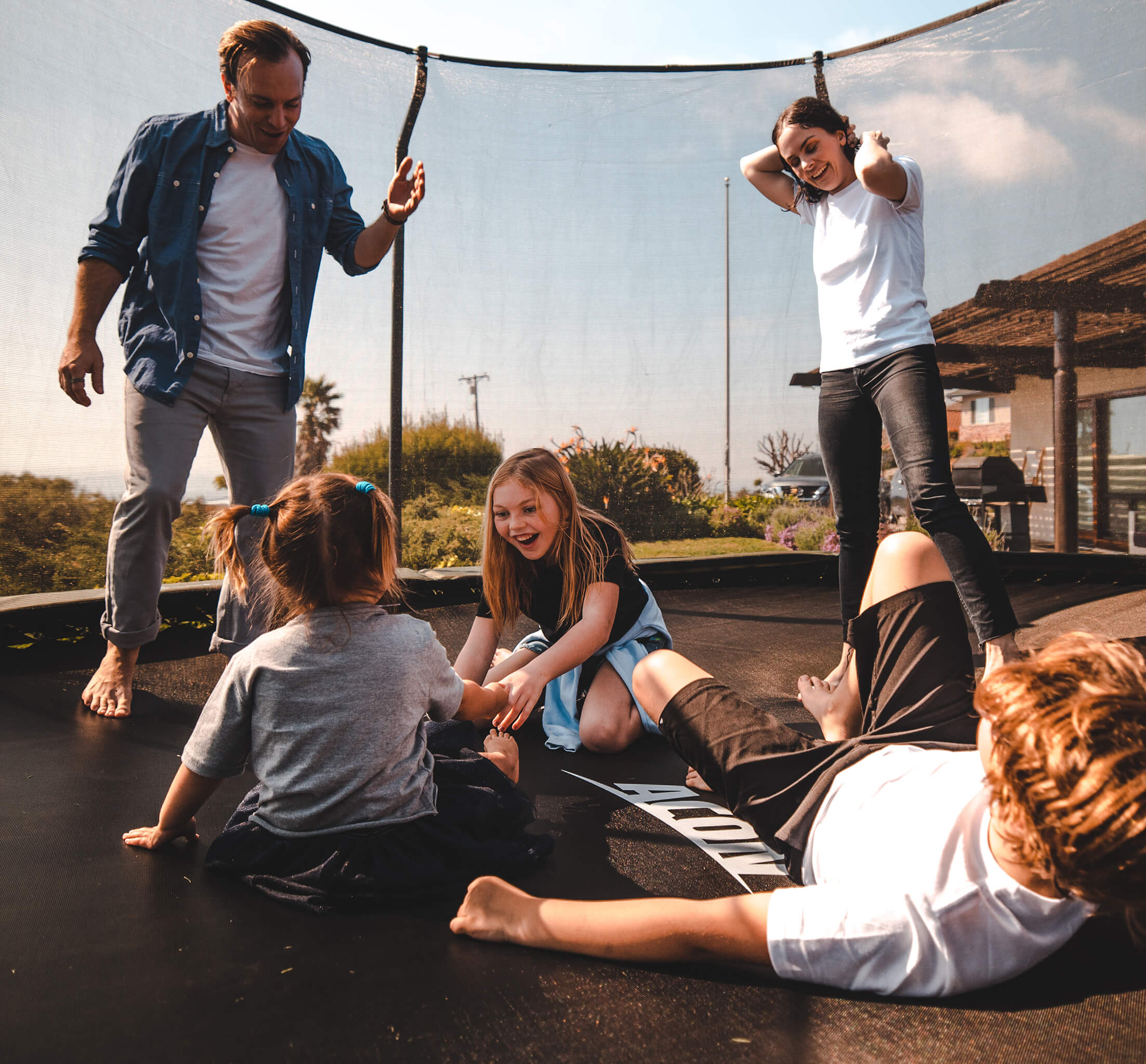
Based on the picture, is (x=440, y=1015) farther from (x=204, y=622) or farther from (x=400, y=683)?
(x=204, y=622)

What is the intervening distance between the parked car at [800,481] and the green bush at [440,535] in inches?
56.7

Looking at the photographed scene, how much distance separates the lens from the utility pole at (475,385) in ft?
11.5

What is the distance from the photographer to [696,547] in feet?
13.9

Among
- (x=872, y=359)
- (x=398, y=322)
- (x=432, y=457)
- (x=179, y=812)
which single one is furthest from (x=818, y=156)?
(x=432, y=457)

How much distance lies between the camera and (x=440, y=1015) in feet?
2.34

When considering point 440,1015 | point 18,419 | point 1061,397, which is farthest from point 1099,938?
point 1061,397

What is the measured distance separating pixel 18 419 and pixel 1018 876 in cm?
279

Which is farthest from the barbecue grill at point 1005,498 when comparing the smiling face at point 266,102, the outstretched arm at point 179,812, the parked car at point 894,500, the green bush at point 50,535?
the outstretched arm at point 179,812

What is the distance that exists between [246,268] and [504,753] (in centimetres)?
116

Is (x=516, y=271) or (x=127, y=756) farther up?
(x=516, y=271)

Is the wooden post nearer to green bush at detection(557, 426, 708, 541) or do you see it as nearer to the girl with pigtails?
green bush at detection(557, 426, 708, 541)

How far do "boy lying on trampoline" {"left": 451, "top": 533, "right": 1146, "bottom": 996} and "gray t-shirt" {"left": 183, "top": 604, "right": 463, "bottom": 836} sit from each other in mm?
182

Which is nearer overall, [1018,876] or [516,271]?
[1018,876]

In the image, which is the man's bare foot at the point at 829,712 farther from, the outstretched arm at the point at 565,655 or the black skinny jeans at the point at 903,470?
the outstretched arm at the point at 565,655
